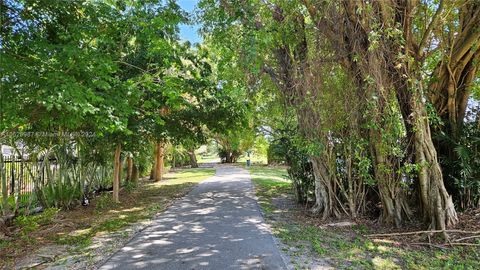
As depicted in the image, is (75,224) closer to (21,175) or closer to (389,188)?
(21,175)

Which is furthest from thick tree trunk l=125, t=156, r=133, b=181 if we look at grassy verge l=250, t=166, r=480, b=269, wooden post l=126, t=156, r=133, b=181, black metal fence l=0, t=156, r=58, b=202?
grassy verge l=250, t=166, r=480, b=269

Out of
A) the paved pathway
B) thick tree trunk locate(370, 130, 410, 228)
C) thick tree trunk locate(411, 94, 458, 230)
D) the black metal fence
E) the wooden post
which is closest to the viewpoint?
the paved pathway

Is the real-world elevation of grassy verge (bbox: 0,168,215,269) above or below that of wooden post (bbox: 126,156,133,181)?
below

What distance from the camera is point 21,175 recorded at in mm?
8336

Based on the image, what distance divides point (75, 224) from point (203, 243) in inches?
141

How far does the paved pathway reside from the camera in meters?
4.84

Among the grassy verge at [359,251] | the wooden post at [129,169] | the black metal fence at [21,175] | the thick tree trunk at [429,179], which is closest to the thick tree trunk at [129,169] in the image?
the wooden post at [129,169]

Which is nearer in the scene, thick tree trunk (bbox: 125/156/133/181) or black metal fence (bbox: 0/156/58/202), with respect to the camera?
black metal fence (bbox: 0/156/58/202)

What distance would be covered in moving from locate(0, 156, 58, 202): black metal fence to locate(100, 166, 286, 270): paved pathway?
132 inches

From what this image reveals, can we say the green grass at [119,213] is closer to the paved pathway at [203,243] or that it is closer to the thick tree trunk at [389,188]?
the paved pathway at [203,243]

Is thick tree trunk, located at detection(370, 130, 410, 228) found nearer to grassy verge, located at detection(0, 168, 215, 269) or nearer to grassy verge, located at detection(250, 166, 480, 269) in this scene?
grassy verge, located at detection(250, 166, 480, 269)

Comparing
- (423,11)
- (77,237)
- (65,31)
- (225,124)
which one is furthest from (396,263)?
(225,124)

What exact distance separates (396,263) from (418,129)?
259 cm

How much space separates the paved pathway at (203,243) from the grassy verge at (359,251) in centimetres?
41
